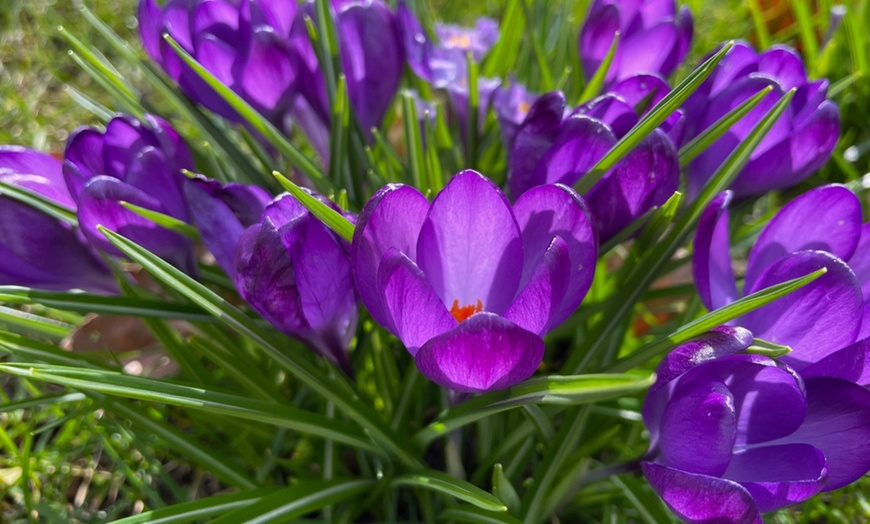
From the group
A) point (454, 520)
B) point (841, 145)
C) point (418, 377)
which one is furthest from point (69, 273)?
point (841, 145)

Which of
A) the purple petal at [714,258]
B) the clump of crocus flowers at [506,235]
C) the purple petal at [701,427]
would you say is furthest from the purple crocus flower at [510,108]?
the purple petal at [701,427]

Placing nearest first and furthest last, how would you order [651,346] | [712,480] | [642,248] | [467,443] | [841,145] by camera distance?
1. [712,480]
2. [651,346]
3. [642,248]
4. [467,443]
5. [841,145]

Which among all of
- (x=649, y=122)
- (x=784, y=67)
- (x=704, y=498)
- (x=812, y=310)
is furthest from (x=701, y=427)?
(x=784, y=67)

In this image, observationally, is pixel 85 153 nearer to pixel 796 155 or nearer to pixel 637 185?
pixel 637 185

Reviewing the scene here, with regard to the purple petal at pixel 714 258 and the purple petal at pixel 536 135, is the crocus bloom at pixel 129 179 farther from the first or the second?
the purple petal at pixel 714 258

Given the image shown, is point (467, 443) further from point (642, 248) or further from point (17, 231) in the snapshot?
point (17, 231)
